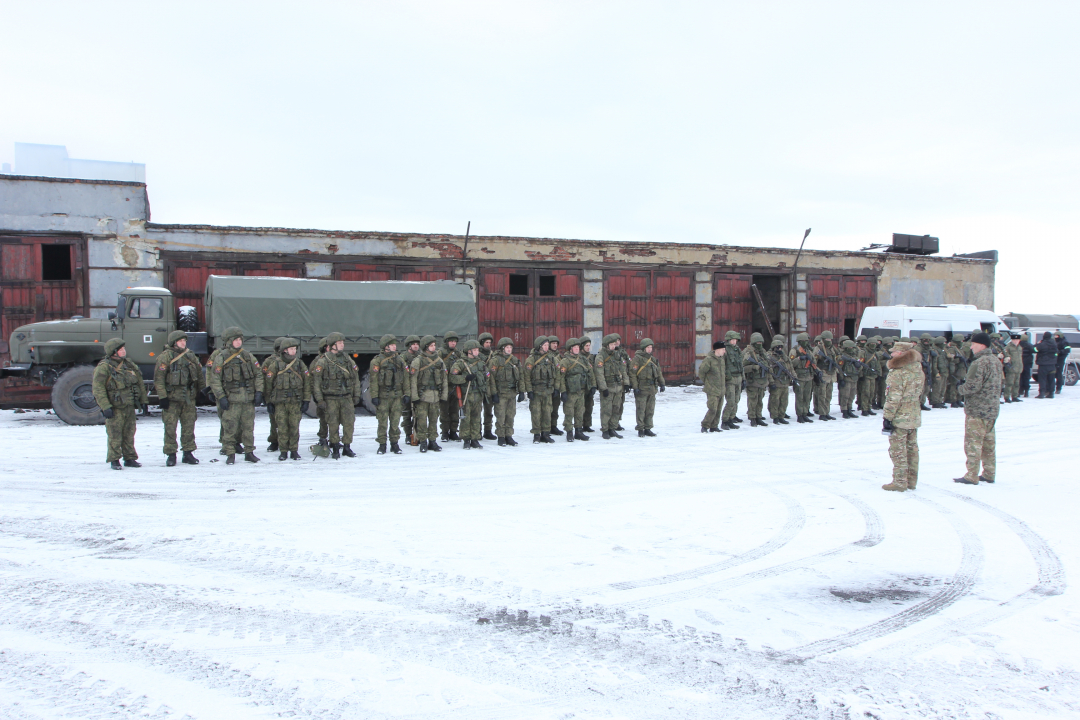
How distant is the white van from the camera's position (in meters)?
18.6

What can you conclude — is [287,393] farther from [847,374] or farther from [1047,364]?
[1047,364]

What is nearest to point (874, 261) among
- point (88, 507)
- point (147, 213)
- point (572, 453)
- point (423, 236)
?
point (423, 236)

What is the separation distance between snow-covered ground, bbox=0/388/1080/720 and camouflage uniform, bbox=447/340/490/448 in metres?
2.02

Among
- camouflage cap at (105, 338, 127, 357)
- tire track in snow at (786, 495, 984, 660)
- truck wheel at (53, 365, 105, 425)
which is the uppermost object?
camouflage cap at (105, 338, 127, 357)

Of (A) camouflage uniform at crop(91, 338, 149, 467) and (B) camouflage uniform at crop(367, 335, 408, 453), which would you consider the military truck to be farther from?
(B) camouflage uniform at crop(367, 335, 408, 453)

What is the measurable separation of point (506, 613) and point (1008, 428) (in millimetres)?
12210

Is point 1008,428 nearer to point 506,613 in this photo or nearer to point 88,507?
point 506,613

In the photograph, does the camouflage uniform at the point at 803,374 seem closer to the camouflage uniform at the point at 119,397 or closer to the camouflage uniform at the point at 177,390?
the camouflage uniform at the point at 177,390

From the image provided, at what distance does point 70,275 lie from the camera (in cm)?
1542

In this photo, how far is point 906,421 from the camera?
751 cm

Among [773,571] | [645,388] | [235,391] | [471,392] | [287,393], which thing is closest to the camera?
[773,571]

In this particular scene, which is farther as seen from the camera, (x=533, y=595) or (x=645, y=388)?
(x=645, y=388)

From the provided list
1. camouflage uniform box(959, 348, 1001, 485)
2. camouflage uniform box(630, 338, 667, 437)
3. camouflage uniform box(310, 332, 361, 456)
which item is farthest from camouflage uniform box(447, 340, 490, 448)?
camouflage uniform box(959, 348, 1001, 485)

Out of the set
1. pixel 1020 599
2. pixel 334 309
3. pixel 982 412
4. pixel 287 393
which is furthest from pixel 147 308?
pixel 1020 599
